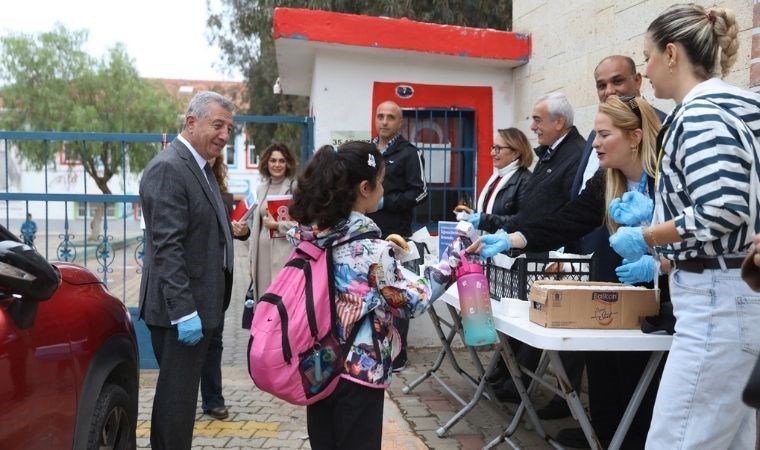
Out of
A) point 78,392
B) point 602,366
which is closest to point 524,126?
point 602,366

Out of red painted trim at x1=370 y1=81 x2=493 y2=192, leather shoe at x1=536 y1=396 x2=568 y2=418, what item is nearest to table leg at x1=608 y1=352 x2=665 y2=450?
leather shoe at x1=536 y1=396 x2=568 y2=418

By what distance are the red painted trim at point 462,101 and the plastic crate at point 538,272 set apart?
12.0ft

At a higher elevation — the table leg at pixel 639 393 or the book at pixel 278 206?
the book at pixel 278 206

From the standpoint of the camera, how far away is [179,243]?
3.36m

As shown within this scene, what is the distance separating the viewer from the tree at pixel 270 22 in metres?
12.2

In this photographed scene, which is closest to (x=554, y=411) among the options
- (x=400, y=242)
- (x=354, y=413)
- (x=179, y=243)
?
(x=400, y=242)

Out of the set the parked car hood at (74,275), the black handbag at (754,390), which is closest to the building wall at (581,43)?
the black handbag at (754,390)

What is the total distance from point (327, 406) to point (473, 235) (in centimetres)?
111

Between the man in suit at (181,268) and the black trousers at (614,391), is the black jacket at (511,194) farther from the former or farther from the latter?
the man in suit at (181,268)

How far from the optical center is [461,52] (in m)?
6.78

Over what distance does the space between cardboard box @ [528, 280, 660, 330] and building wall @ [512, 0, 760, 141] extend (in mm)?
1934

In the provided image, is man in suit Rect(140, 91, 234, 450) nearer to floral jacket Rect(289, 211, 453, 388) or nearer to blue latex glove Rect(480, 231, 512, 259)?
floral jacket Rect(289, 211, 453, 388)

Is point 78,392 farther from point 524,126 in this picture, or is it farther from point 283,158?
point 524,126

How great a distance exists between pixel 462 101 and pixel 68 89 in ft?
99.9
